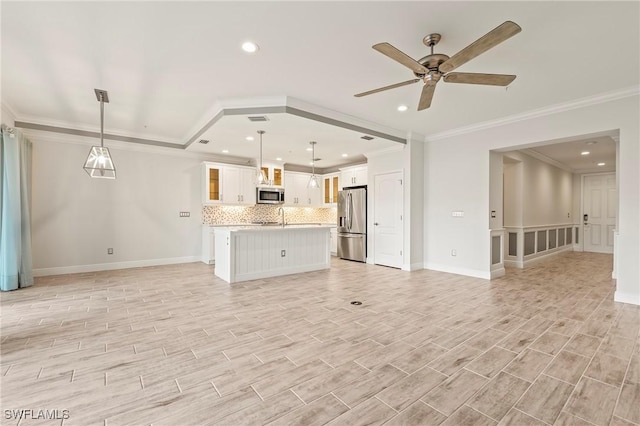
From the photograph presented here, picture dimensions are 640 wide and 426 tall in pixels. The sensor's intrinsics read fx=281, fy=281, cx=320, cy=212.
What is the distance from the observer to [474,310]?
3496 mm

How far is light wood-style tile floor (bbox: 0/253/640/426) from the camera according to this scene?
5.65 ft

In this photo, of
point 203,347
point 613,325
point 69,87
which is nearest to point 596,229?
point 613,325

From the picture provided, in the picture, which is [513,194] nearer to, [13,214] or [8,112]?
[13,214]

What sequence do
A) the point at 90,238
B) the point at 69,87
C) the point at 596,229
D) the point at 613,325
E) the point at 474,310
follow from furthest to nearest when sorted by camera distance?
1. the point at 596,229
2. the point at 90,238
3. the point at 69,87
4. the point at 474,310
5. the point at 613,325

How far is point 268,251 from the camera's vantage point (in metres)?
5.29

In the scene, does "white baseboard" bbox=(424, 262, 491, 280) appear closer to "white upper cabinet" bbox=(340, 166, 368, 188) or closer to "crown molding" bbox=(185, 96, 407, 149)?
"white upper cabinet" bbox=(340, 166, 368, 188)

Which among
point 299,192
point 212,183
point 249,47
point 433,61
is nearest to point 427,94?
point 433,61

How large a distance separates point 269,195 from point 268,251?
2620mm

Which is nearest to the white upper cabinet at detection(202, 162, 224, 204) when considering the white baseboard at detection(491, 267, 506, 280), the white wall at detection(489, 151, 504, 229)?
the white wall at detection(489, 151, 504, 229)

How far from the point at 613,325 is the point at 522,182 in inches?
171

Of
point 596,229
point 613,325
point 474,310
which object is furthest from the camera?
point 596,229

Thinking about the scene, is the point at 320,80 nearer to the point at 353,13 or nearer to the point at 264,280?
the point at 353,13

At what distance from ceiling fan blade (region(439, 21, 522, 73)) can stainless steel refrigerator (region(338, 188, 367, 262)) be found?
4719 mm

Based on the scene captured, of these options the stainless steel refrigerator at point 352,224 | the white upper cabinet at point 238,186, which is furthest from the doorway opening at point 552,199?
the white upper cabinet at point 238,186
